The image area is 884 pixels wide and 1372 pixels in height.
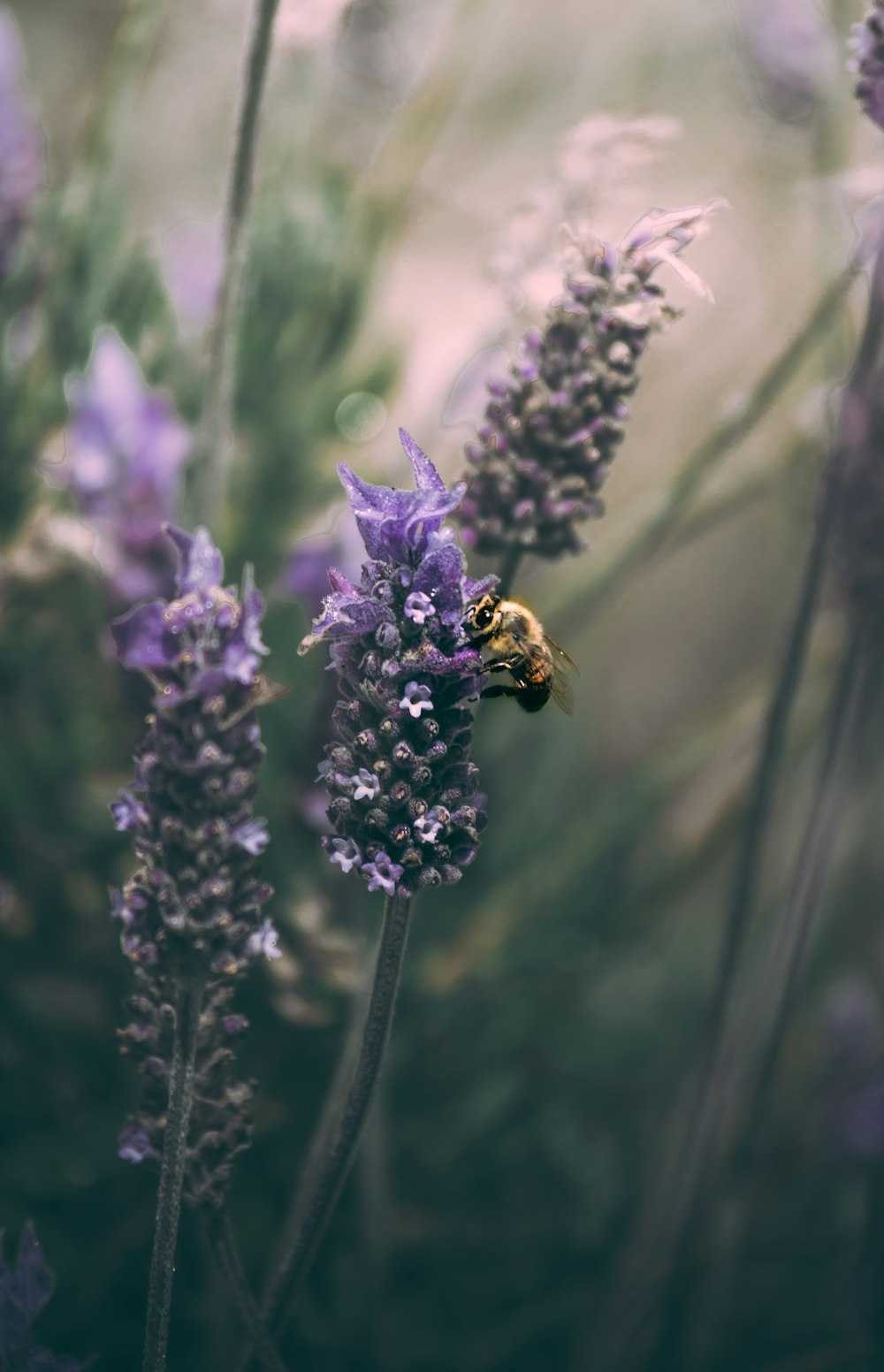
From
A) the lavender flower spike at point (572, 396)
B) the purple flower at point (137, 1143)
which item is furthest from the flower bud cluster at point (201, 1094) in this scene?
the lavender flower spike at point (572, 396)

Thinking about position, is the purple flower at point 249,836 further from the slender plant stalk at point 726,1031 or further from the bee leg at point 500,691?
the slender plant stalk at point 726,1031

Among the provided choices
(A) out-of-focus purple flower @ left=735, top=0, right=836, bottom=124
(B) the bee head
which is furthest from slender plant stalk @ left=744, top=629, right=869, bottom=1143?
(A) out-of-focus purple flower @ left=735, top=0, right=836, bottom=124

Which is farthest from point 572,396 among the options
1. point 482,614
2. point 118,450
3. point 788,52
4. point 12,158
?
point 788,52

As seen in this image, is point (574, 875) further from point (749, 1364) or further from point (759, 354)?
point (759, 354)

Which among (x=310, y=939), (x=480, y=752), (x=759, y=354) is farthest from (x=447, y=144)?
(x=310, y=939)

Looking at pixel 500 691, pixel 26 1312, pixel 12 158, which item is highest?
pixel 12 158

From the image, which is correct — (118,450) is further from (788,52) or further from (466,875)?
(788,52)
